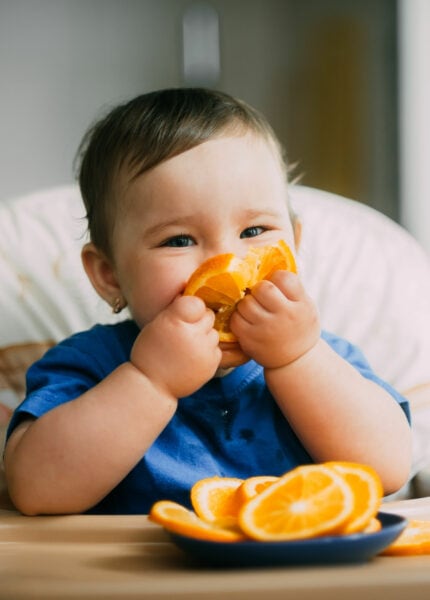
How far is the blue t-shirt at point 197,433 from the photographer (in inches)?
48.0

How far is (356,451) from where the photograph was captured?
3.85 ft

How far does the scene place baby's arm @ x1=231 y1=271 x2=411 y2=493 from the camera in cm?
111

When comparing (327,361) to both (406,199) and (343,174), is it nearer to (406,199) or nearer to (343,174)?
(406,199)

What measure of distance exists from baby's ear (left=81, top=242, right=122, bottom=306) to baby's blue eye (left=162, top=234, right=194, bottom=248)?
0.18 metres

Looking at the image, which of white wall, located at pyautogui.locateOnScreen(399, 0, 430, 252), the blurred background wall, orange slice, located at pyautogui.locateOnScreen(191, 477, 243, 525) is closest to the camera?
orange slice, located at pyautogui.locateOnScreen(191, 477, 243, 525)

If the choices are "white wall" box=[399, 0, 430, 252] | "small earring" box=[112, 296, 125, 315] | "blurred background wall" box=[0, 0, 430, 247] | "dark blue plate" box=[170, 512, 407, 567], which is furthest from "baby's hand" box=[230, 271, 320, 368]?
"blurred background wall" box=[0, 0, 430, 247]

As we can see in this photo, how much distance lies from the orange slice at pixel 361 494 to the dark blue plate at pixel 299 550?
0.02 m

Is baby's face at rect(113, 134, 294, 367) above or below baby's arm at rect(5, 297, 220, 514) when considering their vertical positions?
above

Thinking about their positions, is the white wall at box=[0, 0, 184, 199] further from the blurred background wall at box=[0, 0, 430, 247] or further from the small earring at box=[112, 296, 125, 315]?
the small earring at box=[112, 296, 125, 315]

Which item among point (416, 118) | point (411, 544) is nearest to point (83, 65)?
point (416, 118)

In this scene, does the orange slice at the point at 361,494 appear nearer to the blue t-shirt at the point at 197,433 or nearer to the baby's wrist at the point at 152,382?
the baby's wrist at the point at 152,382

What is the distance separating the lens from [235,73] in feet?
12.6

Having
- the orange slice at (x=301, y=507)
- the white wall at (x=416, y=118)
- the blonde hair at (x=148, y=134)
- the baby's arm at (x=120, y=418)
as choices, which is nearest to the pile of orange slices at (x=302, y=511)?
the orange slice at (x=301, y=507)

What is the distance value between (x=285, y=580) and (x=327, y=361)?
23.5 inches
